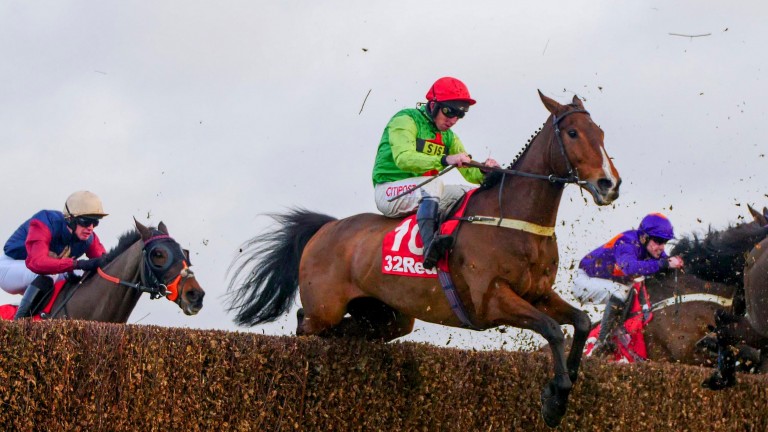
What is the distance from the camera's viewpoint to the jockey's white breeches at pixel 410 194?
23.2 feet

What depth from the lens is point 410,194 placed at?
7.11 m

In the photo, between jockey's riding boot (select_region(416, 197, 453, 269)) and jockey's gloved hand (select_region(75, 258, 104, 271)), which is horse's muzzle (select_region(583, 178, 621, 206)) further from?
jockey's gloved hand (select_region(75, 258, 104, 271))

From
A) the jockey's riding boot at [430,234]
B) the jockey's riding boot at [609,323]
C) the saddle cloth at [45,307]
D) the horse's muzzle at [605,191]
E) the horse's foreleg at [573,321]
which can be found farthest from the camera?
the jockey's riding boot at [609,323]

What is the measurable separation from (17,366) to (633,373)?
4.58m

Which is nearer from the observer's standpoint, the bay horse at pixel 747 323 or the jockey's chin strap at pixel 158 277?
the bay horse at pixel 747 323

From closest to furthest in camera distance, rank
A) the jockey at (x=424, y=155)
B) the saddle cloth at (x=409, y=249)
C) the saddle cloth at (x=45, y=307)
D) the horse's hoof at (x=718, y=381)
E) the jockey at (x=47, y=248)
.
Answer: the saddle cloth at (x=409, y=249) < the jockey at (x=424, y=155) < the horse's hoof at (x=718, y=381) < the jockey at (x=47, y=248) < the saddle cloth at (x=45, y=307)

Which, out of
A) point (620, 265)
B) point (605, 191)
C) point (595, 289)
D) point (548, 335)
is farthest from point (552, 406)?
point (595, 289)

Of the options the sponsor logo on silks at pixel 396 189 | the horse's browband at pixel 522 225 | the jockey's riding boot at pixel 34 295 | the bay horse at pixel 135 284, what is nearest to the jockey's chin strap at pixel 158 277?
the bay horse at pixel 135 284

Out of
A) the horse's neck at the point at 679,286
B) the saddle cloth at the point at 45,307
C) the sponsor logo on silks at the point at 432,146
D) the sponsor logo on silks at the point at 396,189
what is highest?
the sponsor logo on silks at the point at 432,146

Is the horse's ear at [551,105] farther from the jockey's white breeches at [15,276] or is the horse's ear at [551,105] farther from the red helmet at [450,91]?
the jockey's white breeches at [15,276]

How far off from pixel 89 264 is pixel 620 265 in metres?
4.59

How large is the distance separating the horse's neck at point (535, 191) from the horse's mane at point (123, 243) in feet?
12.7

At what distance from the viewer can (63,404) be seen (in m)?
5.78

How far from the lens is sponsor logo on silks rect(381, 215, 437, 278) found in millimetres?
6758
